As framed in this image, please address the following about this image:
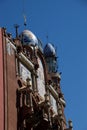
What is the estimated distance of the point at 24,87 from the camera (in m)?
36.9

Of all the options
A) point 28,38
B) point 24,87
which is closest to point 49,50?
point 28,38

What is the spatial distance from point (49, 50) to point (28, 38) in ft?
35.4

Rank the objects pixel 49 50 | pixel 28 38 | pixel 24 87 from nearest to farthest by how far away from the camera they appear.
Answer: pixel 24 87, pixel 28 38, pixel 49 50

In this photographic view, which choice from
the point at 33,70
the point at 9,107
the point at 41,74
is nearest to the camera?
the point at 9,107

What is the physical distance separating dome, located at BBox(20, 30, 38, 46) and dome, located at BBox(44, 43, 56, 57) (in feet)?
30.6

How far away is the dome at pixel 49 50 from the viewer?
56031mm

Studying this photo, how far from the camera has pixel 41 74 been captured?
147 feet

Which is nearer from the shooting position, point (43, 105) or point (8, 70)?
point (8, 70)

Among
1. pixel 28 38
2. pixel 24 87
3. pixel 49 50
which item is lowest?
pixel 24 87

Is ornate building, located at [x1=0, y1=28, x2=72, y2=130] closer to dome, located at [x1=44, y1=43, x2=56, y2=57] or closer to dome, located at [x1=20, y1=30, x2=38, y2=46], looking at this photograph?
dome, located at [x1=20, y1=30, x2=38, y2=46]

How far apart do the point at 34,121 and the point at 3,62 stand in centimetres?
590

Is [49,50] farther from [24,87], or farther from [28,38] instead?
[24,87]

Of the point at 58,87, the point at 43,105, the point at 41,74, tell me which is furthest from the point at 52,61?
the point at 43,105

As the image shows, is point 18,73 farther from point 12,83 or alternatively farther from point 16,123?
point 16,123
